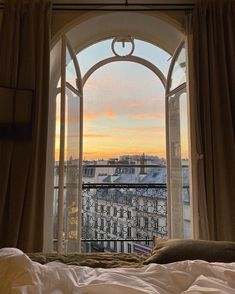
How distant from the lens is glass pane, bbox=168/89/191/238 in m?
2.84

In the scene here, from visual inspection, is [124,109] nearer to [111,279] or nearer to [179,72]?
[179,72]

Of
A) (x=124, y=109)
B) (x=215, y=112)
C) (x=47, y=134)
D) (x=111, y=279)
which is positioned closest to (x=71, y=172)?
(x=47, y=134)

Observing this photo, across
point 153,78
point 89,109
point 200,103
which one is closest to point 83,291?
point 200,103

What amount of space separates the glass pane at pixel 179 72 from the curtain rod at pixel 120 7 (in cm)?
38

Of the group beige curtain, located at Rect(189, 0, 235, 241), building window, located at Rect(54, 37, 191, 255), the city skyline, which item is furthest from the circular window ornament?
beige curtain, located at Rect(189, 0, 235, 241)

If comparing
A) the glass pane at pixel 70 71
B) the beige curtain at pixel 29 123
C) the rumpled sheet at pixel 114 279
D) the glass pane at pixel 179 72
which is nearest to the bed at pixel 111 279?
the rumpled sheet at pixel 114 279

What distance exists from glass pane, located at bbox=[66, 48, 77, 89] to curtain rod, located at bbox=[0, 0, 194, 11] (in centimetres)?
40

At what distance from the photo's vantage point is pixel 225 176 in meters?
2.48

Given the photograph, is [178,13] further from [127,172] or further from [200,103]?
[127,172]

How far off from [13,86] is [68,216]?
1290 mm

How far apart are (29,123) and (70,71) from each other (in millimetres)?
777

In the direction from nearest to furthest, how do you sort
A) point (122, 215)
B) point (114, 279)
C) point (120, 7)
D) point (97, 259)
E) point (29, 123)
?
point (114, 279) < point (97, 259) < point (29, 123) < point (120, 7) < point (122, 215)

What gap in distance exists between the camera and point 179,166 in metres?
3.00

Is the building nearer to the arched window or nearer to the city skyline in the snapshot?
the arched window
